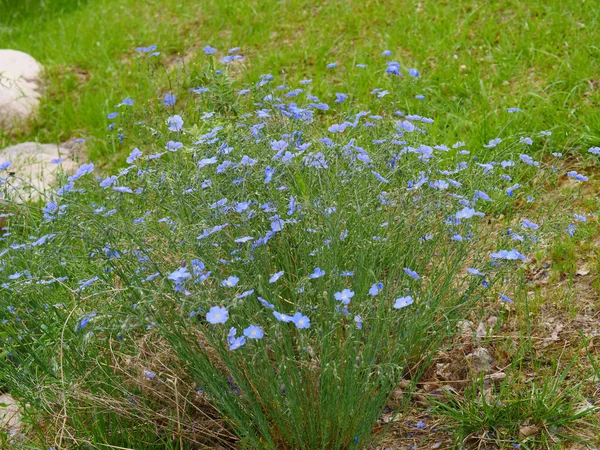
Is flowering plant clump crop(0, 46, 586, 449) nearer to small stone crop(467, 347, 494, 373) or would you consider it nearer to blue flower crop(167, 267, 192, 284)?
blue flower crop(167, 267, 192, 284)

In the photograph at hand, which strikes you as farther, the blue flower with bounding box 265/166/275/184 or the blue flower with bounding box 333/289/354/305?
the blue flower with bounding box 265/166/275/184

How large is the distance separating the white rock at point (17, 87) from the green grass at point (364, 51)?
0.44ft

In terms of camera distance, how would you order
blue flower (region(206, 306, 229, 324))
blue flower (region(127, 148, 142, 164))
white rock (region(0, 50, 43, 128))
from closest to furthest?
blue flower (region(206, 306, 229, 324)), blue flower (region(127, 148, 142, 164)), white rock (region(0, 50, 43, 128))

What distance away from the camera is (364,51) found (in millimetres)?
5430

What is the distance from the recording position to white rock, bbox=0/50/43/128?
20.2ft

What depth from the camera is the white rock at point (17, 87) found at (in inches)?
243

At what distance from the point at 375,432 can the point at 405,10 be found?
4223 mm

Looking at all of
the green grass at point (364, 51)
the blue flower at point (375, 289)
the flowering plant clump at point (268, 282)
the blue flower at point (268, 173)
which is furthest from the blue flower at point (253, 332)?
the green grass at point (364, 51)

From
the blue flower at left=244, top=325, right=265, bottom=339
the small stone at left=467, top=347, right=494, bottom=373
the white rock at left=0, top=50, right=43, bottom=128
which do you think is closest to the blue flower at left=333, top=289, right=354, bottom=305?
the blue flower at left=244, top=325, right=265, bottom=339

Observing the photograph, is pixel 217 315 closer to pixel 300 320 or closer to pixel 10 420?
pixel 300 320

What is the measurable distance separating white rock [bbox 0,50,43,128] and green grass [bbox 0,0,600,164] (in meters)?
0.13

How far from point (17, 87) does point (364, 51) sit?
322 centimetres

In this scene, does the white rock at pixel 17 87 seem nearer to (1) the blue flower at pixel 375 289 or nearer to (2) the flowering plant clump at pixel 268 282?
(2) the flowering plant clump at pixel 268 282

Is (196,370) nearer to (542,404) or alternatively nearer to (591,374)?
(542,404)
